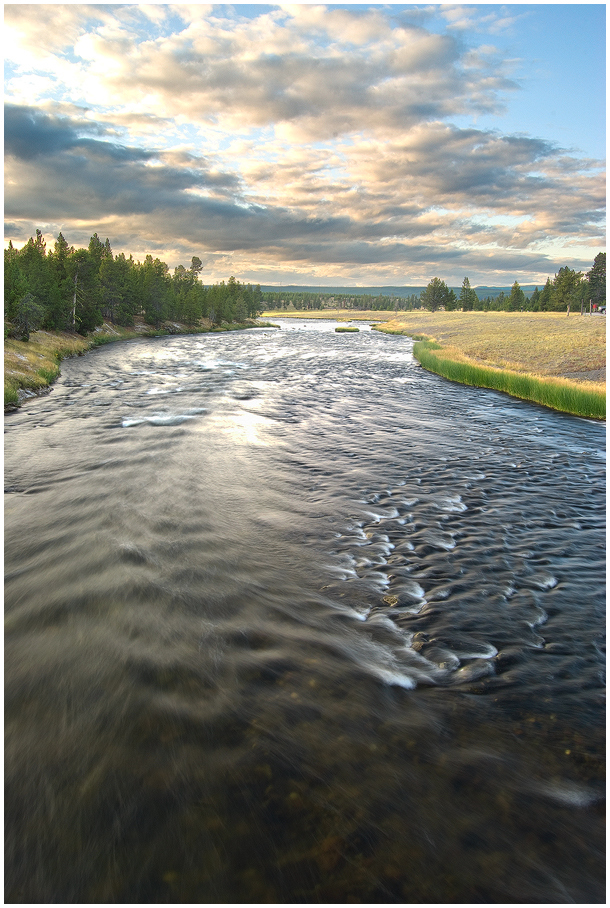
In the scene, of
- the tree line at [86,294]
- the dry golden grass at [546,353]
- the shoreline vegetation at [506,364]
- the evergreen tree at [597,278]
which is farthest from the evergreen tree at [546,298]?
the tree line at [86,294]

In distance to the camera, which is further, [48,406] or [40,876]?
[48,406]

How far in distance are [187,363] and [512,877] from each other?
47.5 meters

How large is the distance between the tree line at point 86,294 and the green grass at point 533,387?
37192mm

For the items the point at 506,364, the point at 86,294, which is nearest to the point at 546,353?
the point at 506,364

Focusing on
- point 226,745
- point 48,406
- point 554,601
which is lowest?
point 226,745

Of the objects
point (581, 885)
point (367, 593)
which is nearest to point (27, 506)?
point (367, 593)

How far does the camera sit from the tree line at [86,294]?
43.0 metres

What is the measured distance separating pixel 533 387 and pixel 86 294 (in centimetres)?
5853

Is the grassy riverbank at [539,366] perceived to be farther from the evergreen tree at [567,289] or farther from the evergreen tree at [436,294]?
the evergreen tree at [436,294]

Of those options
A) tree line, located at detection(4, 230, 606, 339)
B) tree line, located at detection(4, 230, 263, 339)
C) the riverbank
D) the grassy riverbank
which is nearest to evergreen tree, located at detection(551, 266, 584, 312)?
tree line, located at detection(4, 230, 606, 339)

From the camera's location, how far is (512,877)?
417 centimetres

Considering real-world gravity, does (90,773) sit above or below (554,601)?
below

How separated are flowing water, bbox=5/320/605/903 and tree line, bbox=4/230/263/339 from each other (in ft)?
118

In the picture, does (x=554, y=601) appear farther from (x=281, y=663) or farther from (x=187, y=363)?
(x=187, y=363)
